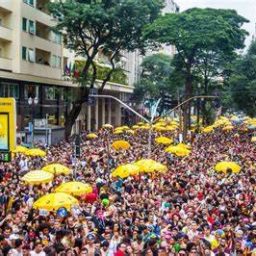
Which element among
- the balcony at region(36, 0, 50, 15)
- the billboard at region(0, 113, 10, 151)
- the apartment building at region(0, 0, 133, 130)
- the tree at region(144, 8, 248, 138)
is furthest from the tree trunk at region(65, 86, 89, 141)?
the billboard at region(0, 113, 10, 151)

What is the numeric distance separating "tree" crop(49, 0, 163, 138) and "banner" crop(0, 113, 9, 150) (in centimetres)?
3217

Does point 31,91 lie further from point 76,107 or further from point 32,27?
point 32,27

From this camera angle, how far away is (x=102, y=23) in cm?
4722

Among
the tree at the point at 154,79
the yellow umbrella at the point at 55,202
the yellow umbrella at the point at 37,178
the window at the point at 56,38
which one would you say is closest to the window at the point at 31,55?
the window at the point at 56,38

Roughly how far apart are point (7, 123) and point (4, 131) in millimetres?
193

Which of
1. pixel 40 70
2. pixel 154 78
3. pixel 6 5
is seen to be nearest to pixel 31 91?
pixel 40 70

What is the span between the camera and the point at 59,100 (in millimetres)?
57594

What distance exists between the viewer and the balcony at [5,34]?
43.2m

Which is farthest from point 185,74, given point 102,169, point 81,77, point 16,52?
point 102,169

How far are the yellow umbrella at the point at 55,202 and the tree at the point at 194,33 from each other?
3334 cm

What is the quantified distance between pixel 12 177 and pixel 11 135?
936 cm

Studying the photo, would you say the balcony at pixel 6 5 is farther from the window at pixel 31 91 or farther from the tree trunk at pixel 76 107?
the tree trunk at pixel 76 107

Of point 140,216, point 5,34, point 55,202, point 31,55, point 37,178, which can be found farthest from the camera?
point 31,55

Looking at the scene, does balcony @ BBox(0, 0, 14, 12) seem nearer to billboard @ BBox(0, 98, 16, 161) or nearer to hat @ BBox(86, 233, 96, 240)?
billboard @ BBox(0, 98, 16, 161)
